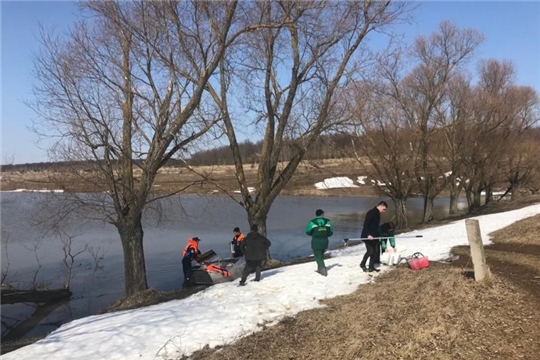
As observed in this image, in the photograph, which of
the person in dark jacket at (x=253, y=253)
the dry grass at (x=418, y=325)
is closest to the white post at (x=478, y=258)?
the dry grass at (x=418, y=325)

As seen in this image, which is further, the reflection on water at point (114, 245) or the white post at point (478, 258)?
the reflection on water at point (114, 245)

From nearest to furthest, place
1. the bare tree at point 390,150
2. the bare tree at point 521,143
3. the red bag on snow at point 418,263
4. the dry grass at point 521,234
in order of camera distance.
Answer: the red bag on snow at point 418,263 → the dry grass at point 521,234 → the bare tree at point 390,150 → the bare tree at point 521,143

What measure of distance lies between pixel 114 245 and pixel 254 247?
52.8 feet

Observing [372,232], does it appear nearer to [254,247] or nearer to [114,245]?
[254,247]

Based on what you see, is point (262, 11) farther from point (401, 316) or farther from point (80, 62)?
point (401, 316)

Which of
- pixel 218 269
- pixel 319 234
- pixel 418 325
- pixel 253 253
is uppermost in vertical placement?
pixel 319 234

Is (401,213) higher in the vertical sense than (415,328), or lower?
lower

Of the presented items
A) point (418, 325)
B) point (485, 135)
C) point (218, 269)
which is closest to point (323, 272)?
point (418, 325)

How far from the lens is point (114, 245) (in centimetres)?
2409

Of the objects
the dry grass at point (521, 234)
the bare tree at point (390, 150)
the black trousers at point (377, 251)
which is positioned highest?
the bare tree at point (390, 150)

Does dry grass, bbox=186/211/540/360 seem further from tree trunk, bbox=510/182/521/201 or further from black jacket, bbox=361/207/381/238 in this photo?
tree trunk, bbox=510/182/521/201

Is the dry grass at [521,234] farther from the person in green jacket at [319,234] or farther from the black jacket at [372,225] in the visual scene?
the person in green jacket at [319,234]

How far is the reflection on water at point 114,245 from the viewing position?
52.1 feet

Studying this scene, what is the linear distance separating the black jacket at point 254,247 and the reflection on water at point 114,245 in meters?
5.16
